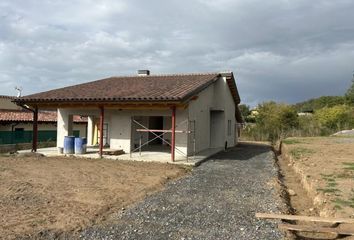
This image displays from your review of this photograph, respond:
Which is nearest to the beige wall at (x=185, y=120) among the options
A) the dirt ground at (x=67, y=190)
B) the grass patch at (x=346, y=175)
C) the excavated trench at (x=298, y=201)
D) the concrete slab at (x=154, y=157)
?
the concrete slab at (x=154, y=157)

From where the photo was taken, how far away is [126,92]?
1845 cm

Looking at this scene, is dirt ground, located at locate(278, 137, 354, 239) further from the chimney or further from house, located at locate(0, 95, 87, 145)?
house, located at locate(0, 95, 87, 145)

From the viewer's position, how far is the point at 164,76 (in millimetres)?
24250

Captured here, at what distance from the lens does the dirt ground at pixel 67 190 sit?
718cm

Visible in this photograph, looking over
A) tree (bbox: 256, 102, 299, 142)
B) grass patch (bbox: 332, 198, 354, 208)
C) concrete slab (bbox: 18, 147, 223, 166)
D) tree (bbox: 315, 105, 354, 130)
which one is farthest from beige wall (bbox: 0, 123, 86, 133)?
tree (bbox: 315, 105, 354, 130)

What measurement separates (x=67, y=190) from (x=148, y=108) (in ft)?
25.8

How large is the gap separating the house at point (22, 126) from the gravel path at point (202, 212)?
20719 mm

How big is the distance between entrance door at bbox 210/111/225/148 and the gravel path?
472 inches

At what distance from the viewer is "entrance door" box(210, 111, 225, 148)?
2475cm

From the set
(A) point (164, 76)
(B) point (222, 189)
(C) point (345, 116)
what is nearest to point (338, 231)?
(B) point (222, 189)

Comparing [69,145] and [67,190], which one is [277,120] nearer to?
[69,145]

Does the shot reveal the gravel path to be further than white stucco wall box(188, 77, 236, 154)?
No

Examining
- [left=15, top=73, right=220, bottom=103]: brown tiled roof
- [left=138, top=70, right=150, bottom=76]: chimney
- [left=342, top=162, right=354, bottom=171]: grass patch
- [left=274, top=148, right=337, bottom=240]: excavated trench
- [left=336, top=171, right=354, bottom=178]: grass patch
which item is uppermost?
[left=138, top=70, right=150, bottom=76]: chimney

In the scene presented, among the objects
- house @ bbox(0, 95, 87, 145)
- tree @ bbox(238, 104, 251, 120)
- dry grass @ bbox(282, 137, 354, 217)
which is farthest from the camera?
tree @ bbox(238, 104, 251, 120)
